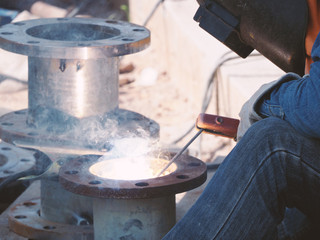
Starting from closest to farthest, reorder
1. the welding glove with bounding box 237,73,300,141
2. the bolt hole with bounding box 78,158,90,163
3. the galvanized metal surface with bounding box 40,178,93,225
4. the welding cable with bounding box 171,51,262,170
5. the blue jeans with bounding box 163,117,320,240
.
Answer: the blue jeans with bounding box 163,117,320,240 → the welding glove with bounding box 237,73,300,141 → the bolt hole with bounding box 78,158,90,163 → the galvanized metal surface with bounding box 40,178,93,225 → the welding cable with bounding box 171,51,262,170

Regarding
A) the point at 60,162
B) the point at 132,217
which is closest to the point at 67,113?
the point at 60,162

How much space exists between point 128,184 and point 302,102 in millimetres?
600

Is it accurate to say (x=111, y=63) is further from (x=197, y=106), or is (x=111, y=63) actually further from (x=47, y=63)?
(x=197, y=106)

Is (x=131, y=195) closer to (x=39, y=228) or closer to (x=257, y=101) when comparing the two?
(x=257, y=101)

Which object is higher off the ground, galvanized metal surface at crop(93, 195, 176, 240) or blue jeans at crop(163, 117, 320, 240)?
blue jeans at crop(163, 117, 320, 240)

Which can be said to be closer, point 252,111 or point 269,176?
point 269,176

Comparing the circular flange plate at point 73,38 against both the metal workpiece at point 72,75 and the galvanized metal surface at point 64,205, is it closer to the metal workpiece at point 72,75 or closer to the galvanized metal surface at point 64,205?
the metal workpiece at point 72,75

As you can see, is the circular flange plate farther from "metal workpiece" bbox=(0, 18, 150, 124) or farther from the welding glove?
the welding glove

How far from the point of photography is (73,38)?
275cm

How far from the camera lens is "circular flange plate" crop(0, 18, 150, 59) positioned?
2250mm

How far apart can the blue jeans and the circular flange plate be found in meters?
0.79

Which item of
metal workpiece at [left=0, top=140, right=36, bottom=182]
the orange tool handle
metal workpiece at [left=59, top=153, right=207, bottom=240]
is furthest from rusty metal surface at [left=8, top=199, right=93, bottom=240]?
the orange tool handle

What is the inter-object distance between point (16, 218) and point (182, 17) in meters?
3.36

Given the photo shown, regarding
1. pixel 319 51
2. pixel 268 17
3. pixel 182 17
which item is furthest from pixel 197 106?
pixel 319 51
